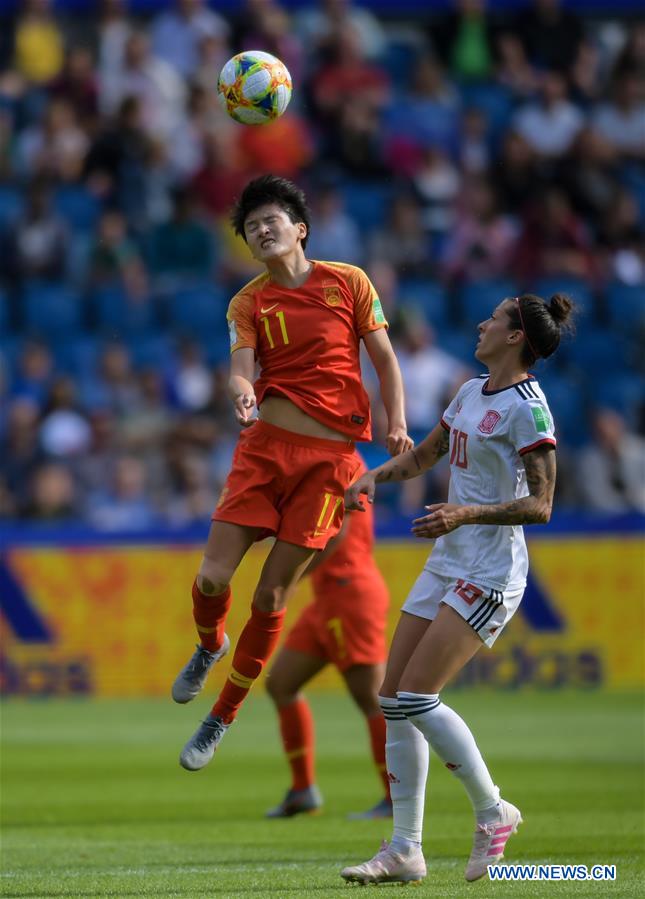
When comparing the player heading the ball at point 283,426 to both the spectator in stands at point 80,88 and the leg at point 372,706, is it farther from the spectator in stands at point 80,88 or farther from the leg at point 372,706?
the spectator in stands at point 80,88

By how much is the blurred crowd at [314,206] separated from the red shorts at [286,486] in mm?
8369

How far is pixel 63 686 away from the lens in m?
15.0

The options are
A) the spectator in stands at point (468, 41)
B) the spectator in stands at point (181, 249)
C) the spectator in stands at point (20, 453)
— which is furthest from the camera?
the spectator in stands at point (468, 41)

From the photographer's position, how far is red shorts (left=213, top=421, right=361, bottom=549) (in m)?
7.21

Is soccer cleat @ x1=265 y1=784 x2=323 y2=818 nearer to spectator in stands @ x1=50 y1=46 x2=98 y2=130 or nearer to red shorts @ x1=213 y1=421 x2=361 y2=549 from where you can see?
red shorts @ x1=213 y1=421 x2=361 y2=549

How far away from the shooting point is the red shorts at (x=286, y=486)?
23.6 ft

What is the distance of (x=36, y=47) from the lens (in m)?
19.5

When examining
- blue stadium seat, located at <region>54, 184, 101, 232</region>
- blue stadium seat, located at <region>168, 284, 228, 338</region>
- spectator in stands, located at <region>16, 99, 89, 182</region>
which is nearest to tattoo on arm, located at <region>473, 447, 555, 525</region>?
blue stadium seat, located at <region>168, 284, 228, 338</region>

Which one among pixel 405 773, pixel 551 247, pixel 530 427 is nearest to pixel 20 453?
pixel 551 247

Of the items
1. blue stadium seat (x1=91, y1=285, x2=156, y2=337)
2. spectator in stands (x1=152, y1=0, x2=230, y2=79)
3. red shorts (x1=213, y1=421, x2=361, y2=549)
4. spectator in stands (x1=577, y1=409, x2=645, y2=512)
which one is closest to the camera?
red shorts (x1=213, y1=421, x2=361, y2=549)

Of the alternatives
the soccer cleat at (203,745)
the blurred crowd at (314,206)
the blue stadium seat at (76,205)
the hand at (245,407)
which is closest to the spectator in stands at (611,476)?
the blurred crowd at (314,206)

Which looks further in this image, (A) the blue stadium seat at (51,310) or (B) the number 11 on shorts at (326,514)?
(A) the blue stadium seat at (51,310)

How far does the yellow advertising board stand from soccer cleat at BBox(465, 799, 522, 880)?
8138mm

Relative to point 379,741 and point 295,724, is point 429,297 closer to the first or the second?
point 295,724
